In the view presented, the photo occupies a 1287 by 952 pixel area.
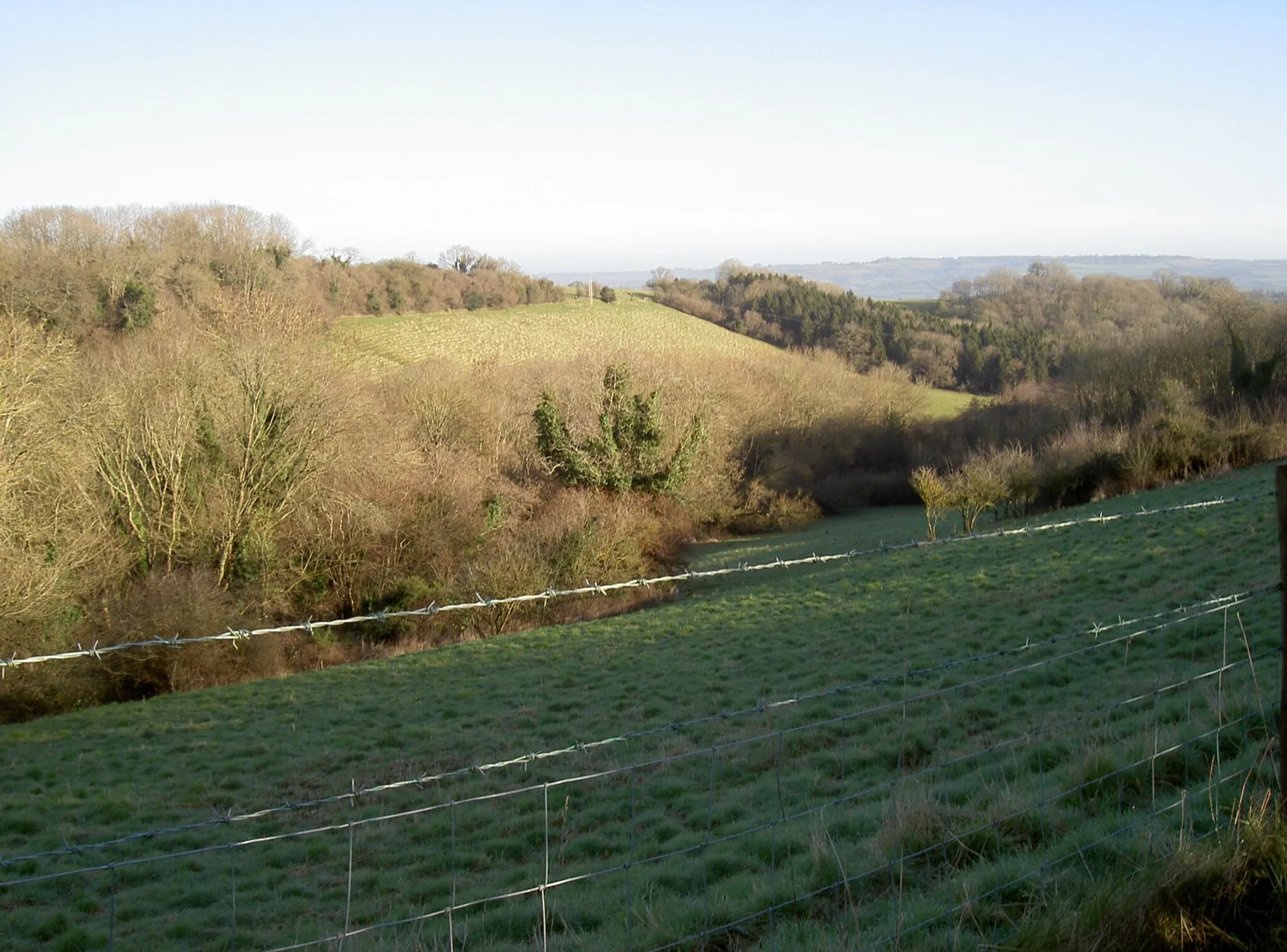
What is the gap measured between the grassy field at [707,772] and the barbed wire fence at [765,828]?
1.2 inches

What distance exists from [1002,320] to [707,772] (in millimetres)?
84891

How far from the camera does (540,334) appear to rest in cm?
6519

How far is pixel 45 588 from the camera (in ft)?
58.5

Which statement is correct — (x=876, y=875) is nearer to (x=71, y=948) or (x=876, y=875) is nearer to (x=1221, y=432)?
(x=71, y=948)

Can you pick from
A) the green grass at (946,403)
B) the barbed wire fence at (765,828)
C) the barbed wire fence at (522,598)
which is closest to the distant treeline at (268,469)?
the barbed wire fence at (522,598)

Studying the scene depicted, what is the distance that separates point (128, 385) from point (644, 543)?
19.5 m

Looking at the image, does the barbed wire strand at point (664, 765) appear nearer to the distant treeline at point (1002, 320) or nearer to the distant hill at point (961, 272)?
the distant treeline at point (1002, 320)

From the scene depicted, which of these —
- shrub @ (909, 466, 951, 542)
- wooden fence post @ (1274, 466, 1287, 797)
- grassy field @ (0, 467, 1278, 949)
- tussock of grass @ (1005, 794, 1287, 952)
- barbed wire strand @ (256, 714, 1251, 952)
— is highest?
wooden fence post @ (1274, 466, 1287, 797)

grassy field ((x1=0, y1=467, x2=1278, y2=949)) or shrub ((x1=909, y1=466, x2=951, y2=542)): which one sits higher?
grassy field ((x1=0, y1=467, x2=1278, y2=949))

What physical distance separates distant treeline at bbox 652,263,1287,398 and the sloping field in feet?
22.7

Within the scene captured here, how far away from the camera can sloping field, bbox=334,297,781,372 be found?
55.1 m

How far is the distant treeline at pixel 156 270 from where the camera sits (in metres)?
33.5

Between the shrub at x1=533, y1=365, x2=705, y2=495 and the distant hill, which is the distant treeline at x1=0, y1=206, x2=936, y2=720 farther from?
the distant hill

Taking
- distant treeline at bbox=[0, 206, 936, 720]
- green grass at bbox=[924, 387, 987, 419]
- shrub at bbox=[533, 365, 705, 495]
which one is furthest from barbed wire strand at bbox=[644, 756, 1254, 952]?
green grass at bbox=[924, 387, 987, 419]
